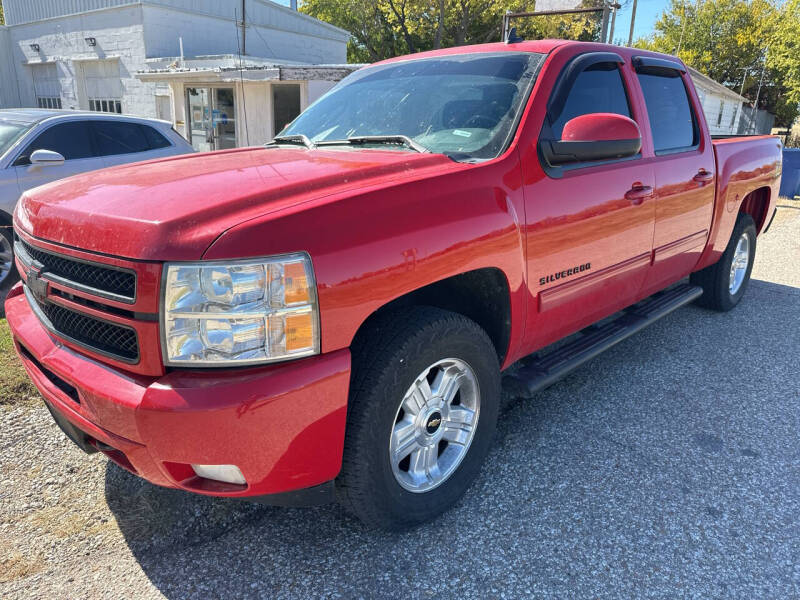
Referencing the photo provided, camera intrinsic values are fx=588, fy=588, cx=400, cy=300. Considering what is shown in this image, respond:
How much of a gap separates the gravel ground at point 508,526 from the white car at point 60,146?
138 inches

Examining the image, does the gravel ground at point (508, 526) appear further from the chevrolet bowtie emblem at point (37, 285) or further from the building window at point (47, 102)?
the building window at point (47, 102)

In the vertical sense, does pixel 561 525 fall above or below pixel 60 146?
below

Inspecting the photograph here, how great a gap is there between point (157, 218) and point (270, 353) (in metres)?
0.56

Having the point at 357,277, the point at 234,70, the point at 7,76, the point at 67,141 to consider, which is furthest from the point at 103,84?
the point at 357,277

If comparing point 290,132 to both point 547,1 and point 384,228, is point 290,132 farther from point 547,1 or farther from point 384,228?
point 547,1

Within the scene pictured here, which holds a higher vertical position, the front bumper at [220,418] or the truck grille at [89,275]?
the truck grille at [89,275]

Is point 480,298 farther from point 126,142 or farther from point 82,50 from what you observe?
point 82,50

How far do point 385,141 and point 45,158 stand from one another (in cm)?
472

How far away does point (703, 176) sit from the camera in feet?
13.3

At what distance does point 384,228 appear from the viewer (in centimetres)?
205

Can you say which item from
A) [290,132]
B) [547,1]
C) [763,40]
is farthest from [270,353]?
[763,40]

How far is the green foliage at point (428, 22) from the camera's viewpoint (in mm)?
31438

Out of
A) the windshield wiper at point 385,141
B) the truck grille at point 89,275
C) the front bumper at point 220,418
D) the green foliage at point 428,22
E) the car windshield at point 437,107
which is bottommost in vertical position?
the front bumper at point 220,418

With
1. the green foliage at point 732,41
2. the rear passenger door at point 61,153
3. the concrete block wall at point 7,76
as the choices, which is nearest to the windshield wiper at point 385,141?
the rear passenger door at point 61,153
